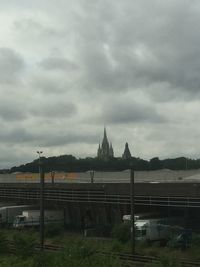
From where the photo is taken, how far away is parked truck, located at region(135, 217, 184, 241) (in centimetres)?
5269

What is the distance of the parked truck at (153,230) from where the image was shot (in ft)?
173

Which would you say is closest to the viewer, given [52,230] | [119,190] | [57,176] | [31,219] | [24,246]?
[24,246]

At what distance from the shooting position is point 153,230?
53125 mm

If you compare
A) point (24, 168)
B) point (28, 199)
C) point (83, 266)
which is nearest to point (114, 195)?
point (28, 199)

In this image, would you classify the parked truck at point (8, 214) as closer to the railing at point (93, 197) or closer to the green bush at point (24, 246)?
the railing at point (93, 197)

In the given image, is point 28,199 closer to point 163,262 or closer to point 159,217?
point 159,217

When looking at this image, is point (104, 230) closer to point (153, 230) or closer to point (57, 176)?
point (153, 230)

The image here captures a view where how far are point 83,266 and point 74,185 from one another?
44.0 meters

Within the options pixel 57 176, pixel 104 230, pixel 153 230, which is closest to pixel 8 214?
pixel 104 230

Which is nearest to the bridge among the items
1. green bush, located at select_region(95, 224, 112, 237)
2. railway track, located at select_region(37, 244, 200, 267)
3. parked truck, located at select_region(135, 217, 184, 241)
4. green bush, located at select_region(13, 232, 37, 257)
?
parked truck, located at select_region(135, 217, 184, 241)

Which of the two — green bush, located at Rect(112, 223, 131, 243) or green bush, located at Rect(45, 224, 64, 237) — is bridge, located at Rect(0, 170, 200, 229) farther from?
green bush, located at Rect(45, 224, 64, 237)

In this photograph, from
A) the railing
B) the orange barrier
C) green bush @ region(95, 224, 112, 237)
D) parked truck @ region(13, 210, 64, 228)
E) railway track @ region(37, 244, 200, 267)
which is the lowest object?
green bush @ region(95, 224, 112, 237)

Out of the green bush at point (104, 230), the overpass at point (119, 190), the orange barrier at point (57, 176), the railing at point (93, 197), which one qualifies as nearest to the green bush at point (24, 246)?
the overpass at point (119, 190)

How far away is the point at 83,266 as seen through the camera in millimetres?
26844
